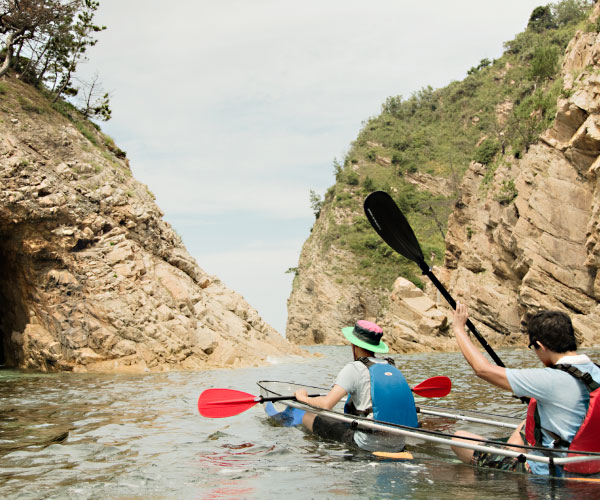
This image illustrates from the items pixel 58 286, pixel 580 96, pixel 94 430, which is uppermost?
pixel 580 96

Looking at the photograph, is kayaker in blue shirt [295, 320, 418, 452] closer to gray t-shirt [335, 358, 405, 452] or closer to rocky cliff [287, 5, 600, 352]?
gray t-shirt [335, 358, 405, 452]

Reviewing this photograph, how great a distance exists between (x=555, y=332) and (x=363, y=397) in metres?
2.25

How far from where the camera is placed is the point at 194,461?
5352mm

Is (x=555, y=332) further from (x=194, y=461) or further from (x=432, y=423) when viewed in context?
(x=194, y=461)

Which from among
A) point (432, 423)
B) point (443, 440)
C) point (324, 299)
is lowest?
point (432, 423)

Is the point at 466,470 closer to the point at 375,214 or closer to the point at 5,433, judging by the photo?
the point at 375,214

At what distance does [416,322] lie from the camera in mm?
29906

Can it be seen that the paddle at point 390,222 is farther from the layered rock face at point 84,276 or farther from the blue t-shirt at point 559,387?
the layered rock face at point 84,276

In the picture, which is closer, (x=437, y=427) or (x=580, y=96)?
(x=437, y=427)

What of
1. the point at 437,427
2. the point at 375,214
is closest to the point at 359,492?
the point at 437,427

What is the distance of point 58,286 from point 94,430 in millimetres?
9886

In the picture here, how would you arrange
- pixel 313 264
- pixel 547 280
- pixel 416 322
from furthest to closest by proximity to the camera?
pixel 313 264 < pixel 416 322 < pixel 547 280

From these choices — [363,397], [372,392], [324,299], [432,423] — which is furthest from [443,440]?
[324,299]

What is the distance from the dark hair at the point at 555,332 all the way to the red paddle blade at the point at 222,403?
12.5 ft
